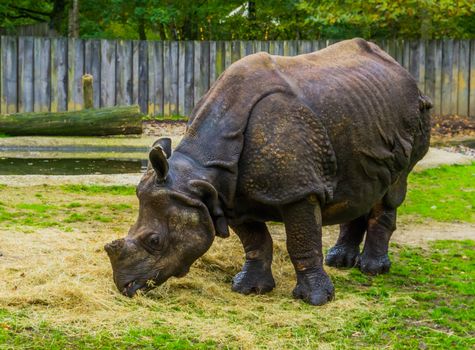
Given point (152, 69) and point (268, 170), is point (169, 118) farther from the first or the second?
point (268, 170)

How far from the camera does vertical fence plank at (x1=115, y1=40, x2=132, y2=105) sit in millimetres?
19203

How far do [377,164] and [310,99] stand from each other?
30.1 inches

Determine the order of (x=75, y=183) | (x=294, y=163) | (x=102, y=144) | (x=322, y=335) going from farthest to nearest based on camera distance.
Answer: (x=102, y=144) < (x=75, y=183) < (x=294, y=163) < (x=322, y=335)

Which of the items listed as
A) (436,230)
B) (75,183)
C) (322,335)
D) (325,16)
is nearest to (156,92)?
(325,16)

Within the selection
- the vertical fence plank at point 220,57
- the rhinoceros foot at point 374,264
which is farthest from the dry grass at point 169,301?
the vertical fence plank at point 220,57

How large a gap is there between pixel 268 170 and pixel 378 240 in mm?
1675

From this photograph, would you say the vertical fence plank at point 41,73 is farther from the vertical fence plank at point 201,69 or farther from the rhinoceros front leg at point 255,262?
the rhinoceros front leg at point 255,262

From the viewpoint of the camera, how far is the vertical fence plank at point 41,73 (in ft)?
61.8

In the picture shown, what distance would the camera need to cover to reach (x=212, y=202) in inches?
229

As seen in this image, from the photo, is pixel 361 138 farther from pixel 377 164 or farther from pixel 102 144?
pixel 102 144

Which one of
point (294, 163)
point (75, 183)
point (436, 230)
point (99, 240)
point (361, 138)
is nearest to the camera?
point (294, 163)

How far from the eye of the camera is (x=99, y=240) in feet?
24.8

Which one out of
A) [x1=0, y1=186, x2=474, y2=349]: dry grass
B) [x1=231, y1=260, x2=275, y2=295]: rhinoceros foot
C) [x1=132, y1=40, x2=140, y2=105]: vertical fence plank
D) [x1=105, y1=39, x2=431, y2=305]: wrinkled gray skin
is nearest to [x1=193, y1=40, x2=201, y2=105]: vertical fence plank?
[x1=132, y1=40, x2=140, y2=105]: vertical fence plank

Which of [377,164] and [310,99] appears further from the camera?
[377,164]
